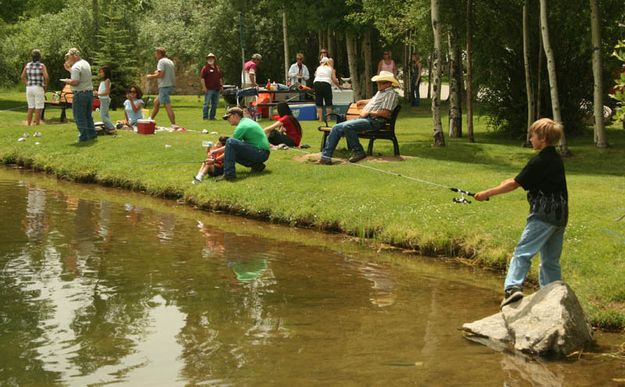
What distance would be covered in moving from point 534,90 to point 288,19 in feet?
56.2

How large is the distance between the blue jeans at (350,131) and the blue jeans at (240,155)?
1.10m

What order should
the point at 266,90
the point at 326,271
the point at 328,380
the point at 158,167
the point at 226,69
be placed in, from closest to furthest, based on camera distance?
the point at 328,380 < the point at 326,271 < the point at 158,167 < the point at 266,90 < the point at 226,69

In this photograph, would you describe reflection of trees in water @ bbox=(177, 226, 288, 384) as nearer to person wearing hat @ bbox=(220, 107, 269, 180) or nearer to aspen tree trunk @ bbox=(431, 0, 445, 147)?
person wearing hat @ bbox=(220, 107, 269, 180)

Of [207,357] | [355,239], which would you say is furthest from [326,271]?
[207,357]

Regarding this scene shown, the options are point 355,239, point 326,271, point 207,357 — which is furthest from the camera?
point 355,239

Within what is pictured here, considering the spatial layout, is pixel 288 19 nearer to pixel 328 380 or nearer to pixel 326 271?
pixel 326 271

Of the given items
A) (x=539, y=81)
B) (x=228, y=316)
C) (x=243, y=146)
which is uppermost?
(x=539, y=81)

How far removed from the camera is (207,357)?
8.48 m

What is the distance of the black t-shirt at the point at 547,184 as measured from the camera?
9.12m

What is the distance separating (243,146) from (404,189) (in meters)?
3.28

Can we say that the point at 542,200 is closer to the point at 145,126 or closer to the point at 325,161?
the point at 325,161

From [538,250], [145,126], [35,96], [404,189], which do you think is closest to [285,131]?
[145,126]

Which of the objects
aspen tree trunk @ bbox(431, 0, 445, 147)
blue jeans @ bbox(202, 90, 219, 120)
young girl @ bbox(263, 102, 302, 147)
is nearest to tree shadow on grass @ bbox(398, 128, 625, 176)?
aspen tree trunk @ bbox(431, 0, 445, 147)

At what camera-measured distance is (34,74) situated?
25.4 meters
